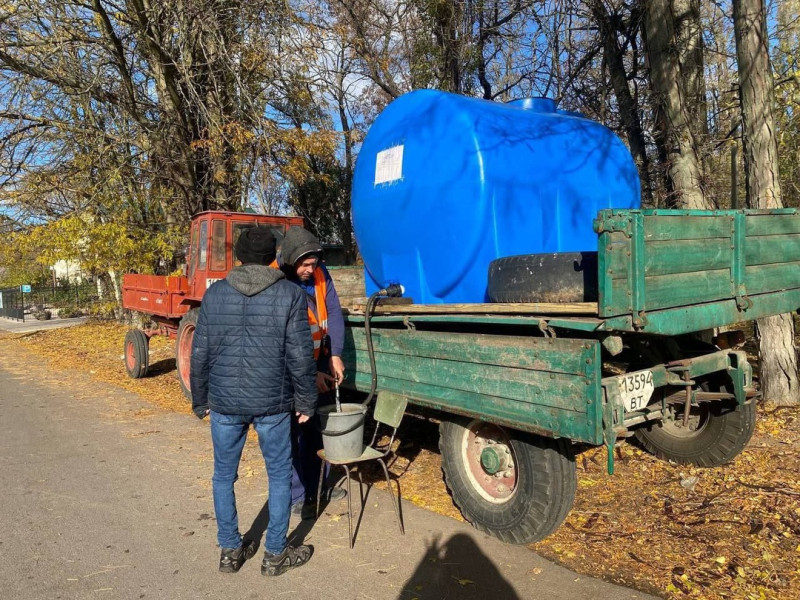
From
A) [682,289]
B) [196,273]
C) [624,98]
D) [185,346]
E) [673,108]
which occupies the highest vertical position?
[624,98]

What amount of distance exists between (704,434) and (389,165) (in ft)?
10.9

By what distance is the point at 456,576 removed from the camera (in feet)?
10.8

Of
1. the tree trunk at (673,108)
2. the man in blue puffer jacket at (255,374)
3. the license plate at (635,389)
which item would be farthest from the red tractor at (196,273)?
the license plate at (635,389)

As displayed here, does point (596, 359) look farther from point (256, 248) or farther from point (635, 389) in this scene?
point (256, 248)

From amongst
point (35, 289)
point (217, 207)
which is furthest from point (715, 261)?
point (35, 289)

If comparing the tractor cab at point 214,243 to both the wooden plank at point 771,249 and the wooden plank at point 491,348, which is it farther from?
the wooden plank at point 771,249

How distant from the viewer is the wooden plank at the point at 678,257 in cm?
284

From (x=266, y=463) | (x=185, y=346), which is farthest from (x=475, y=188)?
(x=185, y=346)

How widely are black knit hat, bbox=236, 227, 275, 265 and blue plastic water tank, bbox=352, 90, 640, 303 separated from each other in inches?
60.3

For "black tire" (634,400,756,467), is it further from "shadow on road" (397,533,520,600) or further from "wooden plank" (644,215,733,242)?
"shadow on road" (397,533,520,600)

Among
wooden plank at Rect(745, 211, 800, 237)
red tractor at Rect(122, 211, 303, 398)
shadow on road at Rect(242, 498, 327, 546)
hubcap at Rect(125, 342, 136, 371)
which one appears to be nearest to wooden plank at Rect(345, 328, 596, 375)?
shadow on road at Rect(242, 498, 327, 546)

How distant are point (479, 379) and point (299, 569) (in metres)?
1.54

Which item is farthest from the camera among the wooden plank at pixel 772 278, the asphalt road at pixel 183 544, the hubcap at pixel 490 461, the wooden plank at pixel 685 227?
the hubcap at pixel 490 461

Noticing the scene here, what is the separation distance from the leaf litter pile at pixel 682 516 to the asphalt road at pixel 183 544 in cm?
28
